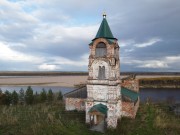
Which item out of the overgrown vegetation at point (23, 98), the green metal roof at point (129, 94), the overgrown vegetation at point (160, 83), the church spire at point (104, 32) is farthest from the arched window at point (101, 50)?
the overgrown vegetation at point (160, 83)

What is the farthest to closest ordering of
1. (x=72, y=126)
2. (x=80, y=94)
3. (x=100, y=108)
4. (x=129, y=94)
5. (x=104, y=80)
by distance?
(x=80, y=94) → (x=129, y=94) → (x=104, y=80) → (x=100, y=108) → (x=72, y=126)

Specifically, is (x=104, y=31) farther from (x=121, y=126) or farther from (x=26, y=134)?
(x=26, y=134)

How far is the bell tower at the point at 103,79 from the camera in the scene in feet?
71.7

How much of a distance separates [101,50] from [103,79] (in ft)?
7.92

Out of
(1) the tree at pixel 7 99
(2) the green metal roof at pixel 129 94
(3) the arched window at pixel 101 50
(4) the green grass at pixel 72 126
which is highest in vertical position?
(3) the arched window at pixel 101 50

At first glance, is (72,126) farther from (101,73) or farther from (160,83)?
(160,83)

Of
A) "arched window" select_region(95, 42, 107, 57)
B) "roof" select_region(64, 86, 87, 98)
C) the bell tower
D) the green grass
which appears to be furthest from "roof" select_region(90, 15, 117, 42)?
the green grass

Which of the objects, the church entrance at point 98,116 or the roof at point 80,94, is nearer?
the church entrance at point 98,116

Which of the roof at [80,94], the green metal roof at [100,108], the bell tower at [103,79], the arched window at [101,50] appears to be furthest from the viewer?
the roof at [80,94]

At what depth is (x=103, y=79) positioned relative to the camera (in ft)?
73.2

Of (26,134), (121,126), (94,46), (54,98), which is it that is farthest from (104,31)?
(54,98)

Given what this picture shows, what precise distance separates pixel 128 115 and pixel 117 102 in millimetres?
2704

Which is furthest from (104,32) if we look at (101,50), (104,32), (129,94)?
(129,94)

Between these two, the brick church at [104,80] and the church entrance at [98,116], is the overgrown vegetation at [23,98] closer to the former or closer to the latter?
the brick church at [104,80]
